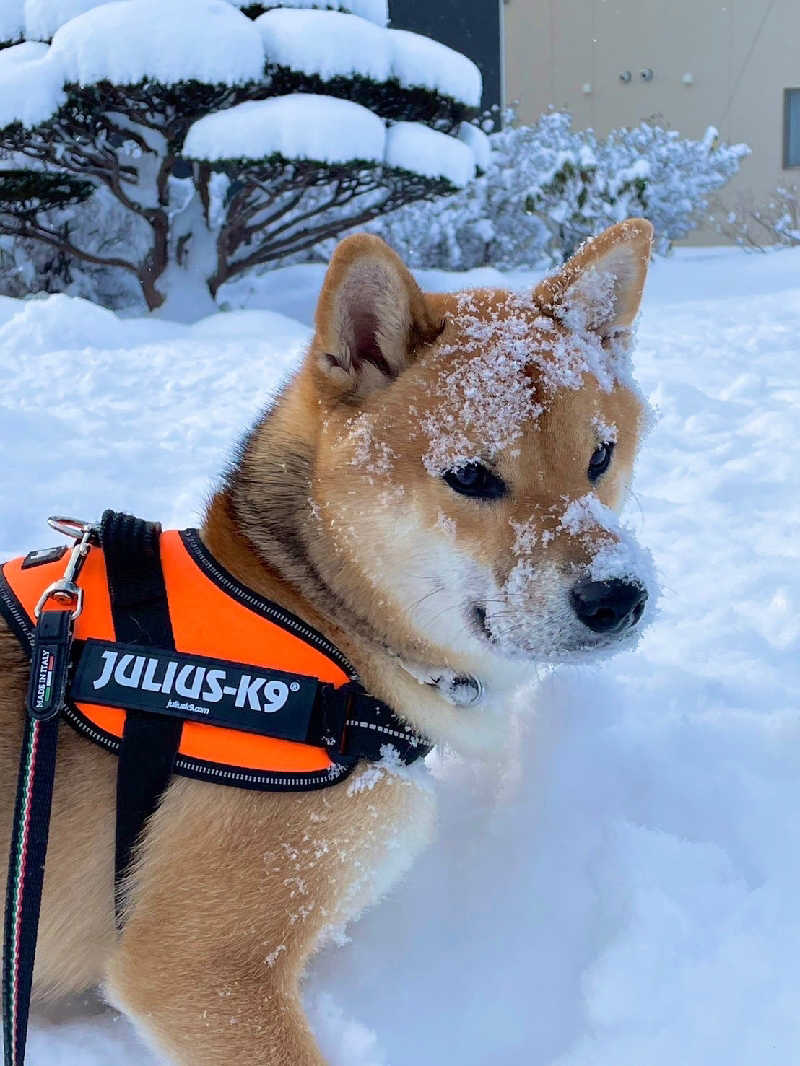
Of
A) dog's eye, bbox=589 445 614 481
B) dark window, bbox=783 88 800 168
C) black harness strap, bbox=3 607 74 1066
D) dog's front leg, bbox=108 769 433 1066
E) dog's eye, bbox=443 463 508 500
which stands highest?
dog's eye, bbox=443 463 508 500

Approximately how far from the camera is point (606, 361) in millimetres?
2051

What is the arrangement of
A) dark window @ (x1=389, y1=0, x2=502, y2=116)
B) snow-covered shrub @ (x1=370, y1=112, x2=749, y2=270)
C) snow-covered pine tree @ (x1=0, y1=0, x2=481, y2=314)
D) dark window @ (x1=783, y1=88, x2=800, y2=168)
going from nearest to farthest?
snow-covered pine tree @ (x1=0, y1=0, x2=481, y2=314) < snow-covered shrub @ (x1=370, y1=112, x2=749, y2=270) < dark window @ (x1=389, y1=0, x2=502, y2=116) < dark window @ (x1=783, y1=88, x2=800, y2=168)

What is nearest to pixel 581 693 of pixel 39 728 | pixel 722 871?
pixel 722 871

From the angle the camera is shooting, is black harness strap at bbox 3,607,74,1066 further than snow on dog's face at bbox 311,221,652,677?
No

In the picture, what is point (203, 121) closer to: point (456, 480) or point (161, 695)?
point (456, 480)

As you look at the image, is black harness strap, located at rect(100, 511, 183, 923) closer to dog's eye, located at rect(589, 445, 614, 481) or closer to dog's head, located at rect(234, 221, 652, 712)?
dog's head, located at rect(234, 221, 652, 712)

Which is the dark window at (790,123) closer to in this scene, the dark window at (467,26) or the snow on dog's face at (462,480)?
the dark window at (467,26)

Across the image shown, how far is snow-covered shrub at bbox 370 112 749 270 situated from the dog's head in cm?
1128

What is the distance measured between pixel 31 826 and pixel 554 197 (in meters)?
12.5

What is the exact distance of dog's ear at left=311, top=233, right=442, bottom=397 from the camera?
5.84 ft

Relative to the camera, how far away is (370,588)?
5.99ft

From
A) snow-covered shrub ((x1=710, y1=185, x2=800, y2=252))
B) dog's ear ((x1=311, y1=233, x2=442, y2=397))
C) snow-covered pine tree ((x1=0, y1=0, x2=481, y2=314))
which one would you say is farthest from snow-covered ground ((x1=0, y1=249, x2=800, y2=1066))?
snow-covered shrub ((x1=710, y1=185, x2=800, y2=252))

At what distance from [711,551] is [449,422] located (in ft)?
5.42

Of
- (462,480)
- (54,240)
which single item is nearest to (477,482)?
(462,480)
